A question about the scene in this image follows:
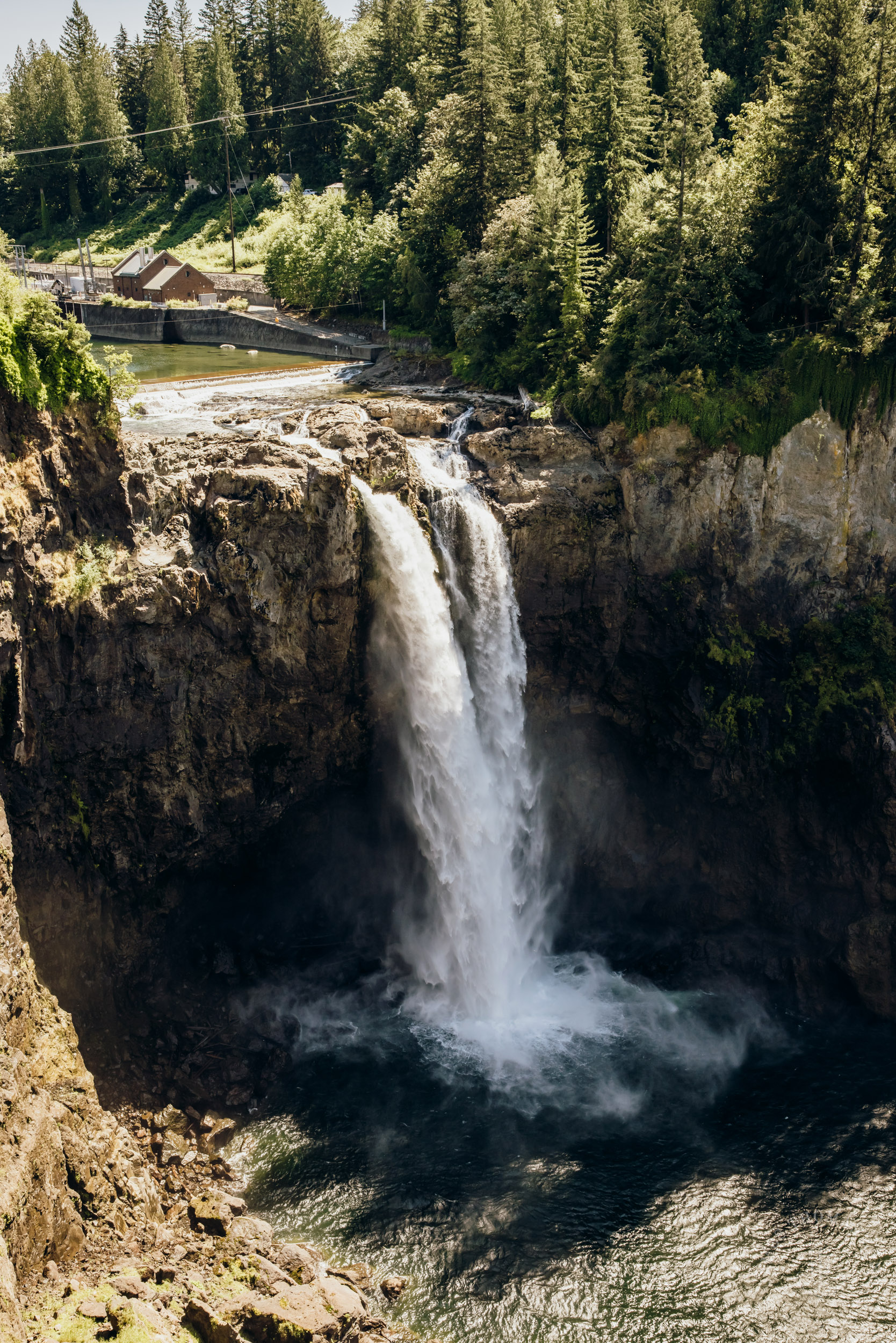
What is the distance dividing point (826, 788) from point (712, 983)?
7.42m

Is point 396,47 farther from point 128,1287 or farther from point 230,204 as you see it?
point 128,1287

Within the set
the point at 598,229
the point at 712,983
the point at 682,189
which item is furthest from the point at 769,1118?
the point at 598,229

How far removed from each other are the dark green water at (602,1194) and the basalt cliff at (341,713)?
3.10 m

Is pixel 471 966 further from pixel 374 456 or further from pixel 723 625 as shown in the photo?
pixel 374 456

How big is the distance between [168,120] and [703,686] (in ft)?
326

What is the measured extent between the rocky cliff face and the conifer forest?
2259 millimetres

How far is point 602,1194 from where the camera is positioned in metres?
24.1

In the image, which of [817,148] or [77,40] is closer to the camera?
[817,148]

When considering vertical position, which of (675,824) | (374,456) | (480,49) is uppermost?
(480,49)

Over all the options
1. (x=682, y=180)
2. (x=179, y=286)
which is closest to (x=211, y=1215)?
(x=682, y=180)

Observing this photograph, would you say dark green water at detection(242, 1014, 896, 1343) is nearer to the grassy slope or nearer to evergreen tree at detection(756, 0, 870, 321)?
evergreen tree at detection(756, 0, 870, 321)

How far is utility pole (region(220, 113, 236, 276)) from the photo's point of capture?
83875 mm

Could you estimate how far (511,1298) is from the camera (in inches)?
845

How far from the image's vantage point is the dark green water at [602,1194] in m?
21.5
